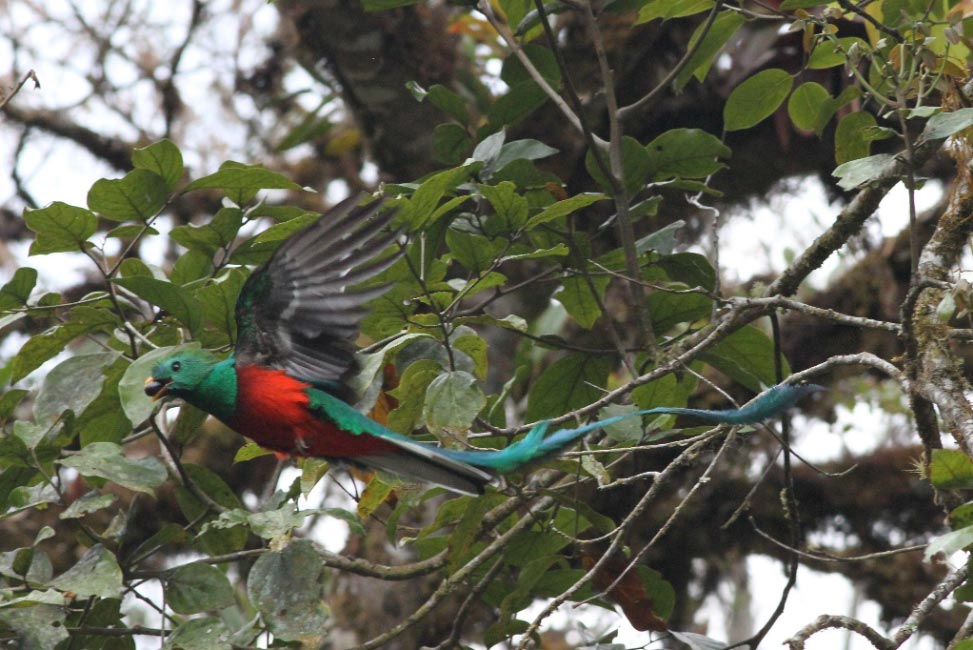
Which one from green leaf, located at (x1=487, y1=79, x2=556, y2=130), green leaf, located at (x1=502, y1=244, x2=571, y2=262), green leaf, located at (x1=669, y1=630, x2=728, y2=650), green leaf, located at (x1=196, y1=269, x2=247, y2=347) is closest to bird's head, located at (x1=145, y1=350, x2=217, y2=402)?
green leaf, located at (x1=196, y1=269, x2=247, y2=347)

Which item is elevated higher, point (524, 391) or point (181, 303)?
point (524, 391)

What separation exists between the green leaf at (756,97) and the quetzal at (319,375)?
3.03 feet

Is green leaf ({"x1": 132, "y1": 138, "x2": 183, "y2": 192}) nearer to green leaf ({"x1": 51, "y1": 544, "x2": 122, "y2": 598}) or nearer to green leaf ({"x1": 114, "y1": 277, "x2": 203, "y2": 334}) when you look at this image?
green leaf ({"x1": 114, "y1": 277, "x2": 203, "y2": 334})

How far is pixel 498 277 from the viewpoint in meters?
2.32

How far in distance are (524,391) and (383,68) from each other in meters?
1.41

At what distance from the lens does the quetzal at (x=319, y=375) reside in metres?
2.04

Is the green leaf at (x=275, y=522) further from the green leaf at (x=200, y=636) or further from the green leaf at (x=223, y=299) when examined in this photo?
the green leaf at (x=223, y=299)

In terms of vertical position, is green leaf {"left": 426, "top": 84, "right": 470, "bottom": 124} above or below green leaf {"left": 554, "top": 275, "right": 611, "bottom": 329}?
above

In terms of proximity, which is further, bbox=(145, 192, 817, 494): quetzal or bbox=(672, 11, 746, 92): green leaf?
bbox=(672, 11, 746, 92): green leaf

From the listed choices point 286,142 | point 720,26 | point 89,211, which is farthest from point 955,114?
point 286,142

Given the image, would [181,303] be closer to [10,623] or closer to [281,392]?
[281,392]

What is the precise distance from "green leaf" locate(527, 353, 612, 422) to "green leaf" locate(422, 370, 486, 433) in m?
0.58

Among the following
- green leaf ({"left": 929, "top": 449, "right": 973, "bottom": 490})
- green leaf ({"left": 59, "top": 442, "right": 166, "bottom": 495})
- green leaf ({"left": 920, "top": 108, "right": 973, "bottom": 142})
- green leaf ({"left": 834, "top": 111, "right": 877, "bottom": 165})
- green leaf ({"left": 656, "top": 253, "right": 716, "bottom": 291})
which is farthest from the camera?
green leaf ({"left": 656, "top": 253, "right": 716, "bottom": 291})

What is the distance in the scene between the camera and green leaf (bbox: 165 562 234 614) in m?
2.41
